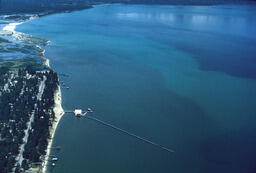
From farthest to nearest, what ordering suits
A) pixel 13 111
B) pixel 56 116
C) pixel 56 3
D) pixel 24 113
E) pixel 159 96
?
pixel 56 3, pixel 159 96, pixel 56 116, pixel 13 111, pixel 24 113

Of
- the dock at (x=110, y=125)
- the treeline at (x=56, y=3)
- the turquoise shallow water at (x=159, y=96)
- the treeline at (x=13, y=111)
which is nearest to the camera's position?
the treeline at (x=13, y=111)

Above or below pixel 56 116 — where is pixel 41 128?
below

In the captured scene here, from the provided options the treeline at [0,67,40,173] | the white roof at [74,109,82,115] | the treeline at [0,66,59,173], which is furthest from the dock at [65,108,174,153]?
the treeline at [0,67,40,173]

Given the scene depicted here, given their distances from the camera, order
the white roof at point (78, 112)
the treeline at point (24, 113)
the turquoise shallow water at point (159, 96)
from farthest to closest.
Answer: the white roof at point (78, 112) → the turquoise shallow water at point (159, 96) → the treeline at point (24, 113)

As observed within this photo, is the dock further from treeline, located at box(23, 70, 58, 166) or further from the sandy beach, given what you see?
treeline, located at box(23, 70, 58, 166)

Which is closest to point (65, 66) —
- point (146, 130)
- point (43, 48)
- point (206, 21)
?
point (43, 48)

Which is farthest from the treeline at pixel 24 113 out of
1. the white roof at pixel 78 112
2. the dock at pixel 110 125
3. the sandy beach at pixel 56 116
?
the dock at pixel 110 125

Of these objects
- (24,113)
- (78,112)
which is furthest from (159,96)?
(24,113)

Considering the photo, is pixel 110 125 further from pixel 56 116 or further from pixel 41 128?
pixel 41 128

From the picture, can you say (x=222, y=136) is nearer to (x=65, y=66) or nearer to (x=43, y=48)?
(x=65, y=66)

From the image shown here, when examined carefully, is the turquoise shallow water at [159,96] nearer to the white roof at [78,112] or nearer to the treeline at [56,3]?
the white roof at [78,112]
